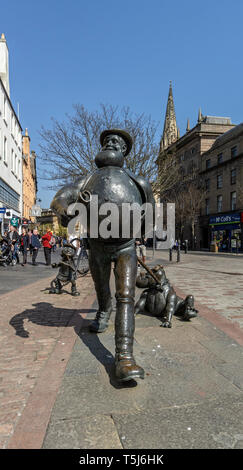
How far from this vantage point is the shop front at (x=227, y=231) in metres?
36.2

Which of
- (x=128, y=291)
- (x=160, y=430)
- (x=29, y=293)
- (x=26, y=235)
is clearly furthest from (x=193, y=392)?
(x=26, y=235)

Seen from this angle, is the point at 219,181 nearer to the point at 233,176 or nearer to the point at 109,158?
the point at 233,176

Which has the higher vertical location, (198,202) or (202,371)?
(198,202)

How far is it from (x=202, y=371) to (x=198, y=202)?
4414cm

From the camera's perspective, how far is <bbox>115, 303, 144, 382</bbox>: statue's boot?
7.13ft

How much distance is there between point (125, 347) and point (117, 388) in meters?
0.28

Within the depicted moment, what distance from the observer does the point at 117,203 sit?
2.63 metres

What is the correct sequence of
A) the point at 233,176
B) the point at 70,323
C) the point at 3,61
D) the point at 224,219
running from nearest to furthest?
1. the point at 70,323
2. the point at 3,61
3. the point at 224,219
4. the point at 233,176

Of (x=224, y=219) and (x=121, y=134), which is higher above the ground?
(x=224, y=219)

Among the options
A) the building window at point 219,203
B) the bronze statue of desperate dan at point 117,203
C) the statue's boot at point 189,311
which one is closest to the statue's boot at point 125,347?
the bronze statue of desperate dan at point 117,203

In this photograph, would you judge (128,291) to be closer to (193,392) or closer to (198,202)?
(193,392)

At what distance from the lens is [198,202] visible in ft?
148

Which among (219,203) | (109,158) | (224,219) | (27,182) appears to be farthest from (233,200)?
(109,158)
